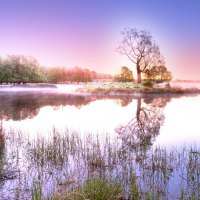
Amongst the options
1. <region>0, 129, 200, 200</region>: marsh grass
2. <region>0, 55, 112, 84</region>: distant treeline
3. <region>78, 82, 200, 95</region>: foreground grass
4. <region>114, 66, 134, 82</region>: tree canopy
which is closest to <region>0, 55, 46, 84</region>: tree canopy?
<region>0, 55, 112, 84</region>: distant treeline

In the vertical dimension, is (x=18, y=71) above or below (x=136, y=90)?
above

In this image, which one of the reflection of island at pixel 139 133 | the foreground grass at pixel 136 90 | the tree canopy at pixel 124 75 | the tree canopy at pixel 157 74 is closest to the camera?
the reflection of island at pixel 139 133

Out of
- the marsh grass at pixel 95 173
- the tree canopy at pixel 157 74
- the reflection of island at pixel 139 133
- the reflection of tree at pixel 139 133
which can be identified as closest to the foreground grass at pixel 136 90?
the tree canopy at pixel 157 74

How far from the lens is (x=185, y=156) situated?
13438mm

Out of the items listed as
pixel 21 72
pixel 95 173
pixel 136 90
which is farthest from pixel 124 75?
pixel 95 173

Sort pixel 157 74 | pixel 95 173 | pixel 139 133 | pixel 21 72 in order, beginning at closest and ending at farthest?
pixel 95 173 → pixel 139 133 → pixel 157 74 → pixel 21 72

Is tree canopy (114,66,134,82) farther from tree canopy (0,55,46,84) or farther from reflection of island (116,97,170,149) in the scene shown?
reflection of island (116,97,170,149)

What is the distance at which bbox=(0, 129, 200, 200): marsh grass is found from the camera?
28.3 ft

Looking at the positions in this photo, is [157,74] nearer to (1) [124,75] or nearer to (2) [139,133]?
(1) [124,75]

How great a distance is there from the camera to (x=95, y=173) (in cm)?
1088

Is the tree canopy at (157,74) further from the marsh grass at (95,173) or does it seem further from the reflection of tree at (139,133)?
the marsh grass at (95,173)

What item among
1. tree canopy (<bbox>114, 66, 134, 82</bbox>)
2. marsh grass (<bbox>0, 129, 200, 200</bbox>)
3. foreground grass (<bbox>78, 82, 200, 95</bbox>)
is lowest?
marsh grass (<bbox>0, 129, 200, 200</bbox>)

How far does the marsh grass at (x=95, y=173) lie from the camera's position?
28.3 ft

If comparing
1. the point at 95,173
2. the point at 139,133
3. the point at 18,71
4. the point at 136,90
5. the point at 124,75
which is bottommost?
the point at 139,133
